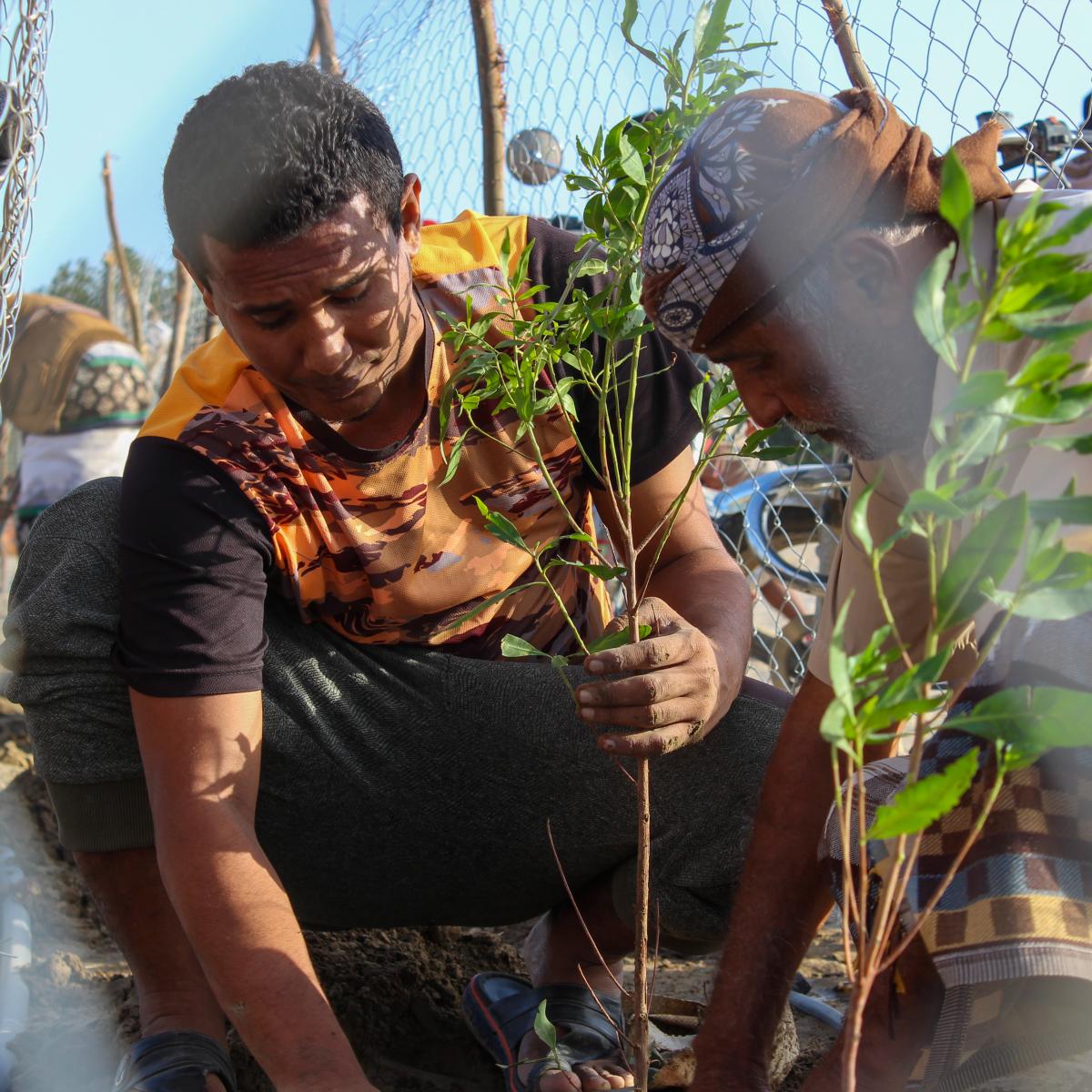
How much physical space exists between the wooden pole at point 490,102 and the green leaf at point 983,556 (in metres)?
2.77

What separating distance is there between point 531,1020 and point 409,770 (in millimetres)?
426

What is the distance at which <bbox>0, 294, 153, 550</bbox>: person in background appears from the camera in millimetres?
4480

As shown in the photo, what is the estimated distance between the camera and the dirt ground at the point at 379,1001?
192 cm

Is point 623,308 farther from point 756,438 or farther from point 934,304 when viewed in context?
point 934,304

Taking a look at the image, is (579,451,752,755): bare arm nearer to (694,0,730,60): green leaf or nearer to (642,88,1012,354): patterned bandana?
(642,88,1012,354): patterned bandana

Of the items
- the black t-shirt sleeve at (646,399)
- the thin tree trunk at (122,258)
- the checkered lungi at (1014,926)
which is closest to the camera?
the checkered lungi at (1014,926)

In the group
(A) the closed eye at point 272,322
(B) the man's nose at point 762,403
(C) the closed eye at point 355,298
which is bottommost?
(B) the man's nose at point 762,403

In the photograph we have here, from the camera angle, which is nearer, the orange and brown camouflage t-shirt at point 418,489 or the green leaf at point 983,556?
the green leaf at point 983,556

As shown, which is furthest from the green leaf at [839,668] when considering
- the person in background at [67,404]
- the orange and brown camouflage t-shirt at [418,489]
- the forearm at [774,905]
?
the person in background at [67,404]

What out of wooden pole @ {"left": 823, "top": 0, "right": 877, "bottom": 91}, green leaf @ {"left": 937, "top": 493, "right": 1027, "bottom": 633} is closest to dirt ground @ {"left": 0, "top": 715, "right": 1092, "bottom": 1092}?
green leaf @ {"left": 937, "top": 493, "right": 1027, "bottom": 633}

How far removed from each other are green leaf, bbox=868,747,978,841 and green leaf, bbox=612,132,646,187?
0.75m

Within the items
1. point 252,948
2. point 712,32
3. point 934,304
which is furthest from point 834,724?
point 252,948

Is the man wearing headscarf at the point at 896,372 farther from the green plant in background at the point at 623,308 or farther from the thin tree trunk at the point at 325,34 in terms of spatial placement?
the thin tree trunk at the point at 325,34

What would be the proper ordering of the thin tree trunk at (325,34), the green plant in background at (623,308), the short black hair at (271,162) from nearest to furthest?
the green plant in background at (623,308) → the short black hair at (271,162) → the thin tree trunk at (325,34)
